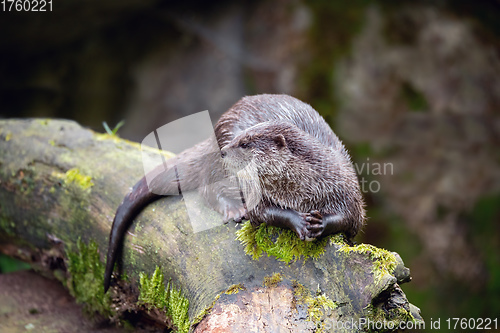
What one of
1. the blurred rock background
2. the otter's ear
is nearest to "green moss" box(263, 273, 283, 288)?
the otter's ear

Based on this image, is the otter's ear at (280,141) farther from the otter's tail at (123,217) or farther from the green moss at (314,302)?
the otter's tail at (123,217)

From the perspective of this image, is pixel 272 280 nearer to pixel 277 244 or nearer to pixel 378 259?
pixel 277 244

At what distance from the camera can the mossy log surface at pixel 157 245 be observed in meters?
1.64

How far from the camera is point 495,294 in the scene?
482cm

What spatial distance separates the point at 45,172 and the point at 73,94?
141 inches

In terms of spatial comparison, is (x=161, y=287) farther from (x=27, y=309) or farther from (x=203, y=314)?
(x=27, y=309)

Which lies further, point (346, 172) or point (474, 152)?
point (474, 152)

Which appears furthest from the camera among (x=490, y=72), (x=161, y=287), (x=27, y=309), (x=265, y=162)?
(x=490, y=72)

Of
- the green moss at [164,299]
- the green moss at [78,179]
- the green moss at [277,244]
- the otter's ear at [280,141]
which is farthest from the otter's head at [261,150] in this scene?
the green moss at [78,179]

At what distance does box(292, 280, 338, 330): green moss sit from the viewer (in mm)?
1626

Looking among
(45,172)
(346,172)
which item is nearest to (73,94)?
(45,172)

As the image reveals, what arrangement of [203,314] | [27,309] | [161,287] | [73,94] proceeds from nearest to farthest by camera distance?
[203,314] < [161,287] < [27,309] < [73,94]

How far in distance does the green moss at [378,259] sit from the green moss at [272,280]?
27 centimetres

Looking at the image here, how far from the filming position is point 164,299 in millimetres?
2102
